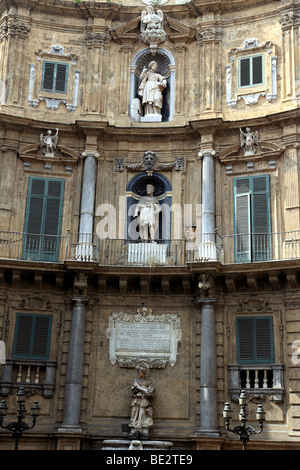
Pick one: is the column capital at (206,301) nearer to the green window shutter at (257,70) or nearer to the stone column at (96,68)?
the stone column at (96,68)

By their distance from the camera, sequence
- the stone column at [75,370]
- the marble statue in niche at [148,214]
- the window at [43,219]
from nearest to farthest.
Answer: the stone column at [75,370], the window at [43,219], the marble statue in niche at [148,214]

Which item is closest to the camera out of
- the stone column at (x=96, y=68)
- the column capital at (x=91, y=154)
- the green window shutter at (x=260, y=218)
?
the green window shutter at (x=260, y=218)

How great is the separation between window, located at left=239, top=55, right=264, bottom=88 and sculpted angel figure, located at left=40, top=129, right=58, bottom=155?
620 cm

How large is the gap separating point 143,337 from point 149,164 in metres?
5.47

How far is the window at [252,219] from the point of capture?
19.4 meters

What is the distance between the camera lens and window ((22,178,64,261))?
1988cm

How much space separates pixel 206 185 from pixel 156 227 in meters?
2.00

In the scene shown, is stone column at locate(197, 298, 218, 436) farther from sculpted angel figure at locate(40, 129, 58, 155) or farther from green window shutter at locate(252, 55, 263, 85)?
green window shutter at locate(252, 55, 263, 85)

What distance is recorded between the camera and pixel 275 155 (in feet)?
65.5

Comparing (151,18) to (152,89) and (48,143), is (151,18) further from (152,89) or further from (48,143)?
(48,143)

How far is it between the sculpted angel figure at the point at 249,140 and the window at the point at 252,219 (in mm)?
847

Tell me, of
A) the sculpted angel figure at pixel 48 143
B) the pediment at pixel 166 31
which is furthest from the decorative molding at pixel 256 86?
the sculpted angel figure at pixel 48 143
